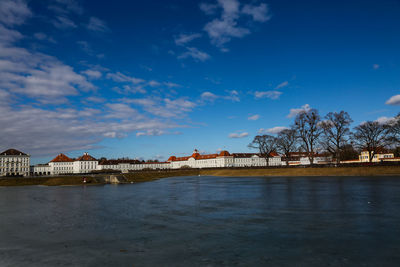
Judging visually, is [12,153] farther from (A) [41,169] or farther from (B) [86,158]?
(B) [86,158]

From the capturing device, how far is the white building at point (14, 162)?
12925 cm

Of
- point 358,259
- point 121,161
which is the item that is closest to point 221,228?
point 358,259

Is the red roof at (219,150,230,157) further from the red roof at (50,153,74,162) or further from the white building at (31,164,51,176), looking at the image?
the white building at (31,164,51,176)

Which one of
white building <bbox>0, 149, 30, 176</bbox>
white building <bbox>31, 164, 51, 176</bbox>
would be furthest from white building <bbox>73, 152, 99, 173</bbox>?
white building <bbox>0, 149, 30, 176</bbox>

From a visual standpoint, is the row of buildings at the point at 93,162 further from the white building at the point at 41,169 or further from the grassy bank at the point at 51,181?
the grassy bank at the point at 51,181

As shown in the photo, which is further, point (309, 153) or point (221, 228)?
point (309, 153)

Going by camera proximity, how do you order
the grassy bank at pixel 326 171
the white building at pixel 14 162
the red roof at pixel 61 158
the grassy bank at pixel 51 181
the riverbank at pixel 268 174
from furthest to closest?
the red roof at pixel 61 158
the white building at pixel 14 162
the grassy bank at pixel 51 181
the riverbank at pixel 268 174
the grassy bank at pixel 326 171

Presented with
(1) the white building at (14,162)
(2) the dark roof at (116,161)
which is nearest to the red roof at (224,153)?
(2) the dark roof at (116,161)

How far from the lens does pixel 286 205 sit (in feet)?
67.2

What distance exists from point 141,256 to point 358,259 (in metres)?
6.90

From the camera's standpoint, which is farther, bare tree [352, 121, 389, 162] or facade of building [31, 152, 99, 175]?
facade of building [31, 152, 99, 175]

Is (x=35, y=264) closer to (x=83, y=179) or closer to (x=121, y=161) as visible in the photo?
(x=83, y=179)

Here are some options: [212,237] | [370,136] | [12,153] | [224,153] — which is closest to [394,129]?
[370,136]

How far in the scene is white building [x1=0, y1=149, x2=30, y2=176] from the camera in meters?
129
